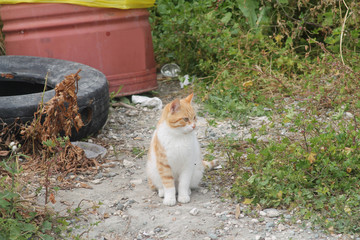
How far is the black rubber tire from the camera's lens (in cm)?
375

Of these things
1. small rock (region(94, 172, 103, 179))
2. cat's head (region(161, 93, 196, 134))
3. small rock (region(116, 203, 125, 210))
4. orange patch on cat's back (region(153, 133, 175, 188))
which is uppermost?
cat's head (region(161, 93, 196, 134))

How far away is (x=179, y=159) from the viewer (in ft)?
9.94

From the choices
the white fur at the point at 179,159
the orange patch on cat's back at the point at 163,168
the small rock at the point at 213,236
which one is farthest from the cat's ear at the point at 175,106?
the small rock at the point at 213,236

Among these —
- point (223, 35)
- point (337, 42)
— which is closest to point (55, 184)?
point (223, 35)

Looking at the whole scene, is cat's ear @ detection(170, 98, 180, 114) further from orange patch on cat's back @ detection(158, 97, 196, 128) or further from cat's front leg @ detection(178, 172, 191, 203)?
cat's front leg @ detection(178, 172, 191, 203)

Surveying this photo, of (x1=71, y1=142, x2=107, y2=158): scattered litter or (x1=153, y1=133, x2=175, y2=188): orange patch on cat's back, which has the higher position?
(x1=153, y1=133, x2=175, y2=188): orange patch on cat's back

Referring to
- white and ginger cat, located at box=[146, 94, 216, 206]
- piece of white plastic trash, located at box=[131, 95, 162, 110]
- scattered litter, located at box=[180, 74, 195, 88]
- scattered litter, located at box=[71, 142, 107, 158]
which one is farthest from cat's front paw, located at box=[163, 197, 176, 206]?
scattered litter, located at box=[180, 74, 195, 88]

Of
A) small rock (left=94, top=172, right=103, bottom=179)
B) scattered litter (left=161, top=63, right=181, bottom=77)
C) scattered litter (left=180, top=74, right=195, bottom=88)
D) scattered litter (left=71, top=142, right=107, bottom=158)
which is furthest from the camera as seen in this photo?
scattered litter (left=161, top=63, right=181, bottom=77)

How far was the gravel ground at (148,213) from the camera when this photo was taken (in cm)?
267

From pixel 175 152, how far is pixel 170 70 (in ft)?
11.2

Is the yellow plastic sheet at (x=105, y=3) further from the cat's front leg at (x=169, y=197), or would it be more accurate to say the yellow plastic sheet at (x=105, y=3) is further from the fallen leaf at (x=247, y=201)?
the fallen leaf at (x=247, y=201)

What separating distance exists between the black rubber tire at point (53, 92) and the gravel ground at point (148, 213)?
374 millimetres

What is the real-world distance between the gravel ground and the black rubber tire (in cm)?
37

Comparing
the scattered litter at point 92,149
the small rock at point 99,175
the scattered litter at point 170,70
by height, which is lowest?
the small rock at point 99,175
